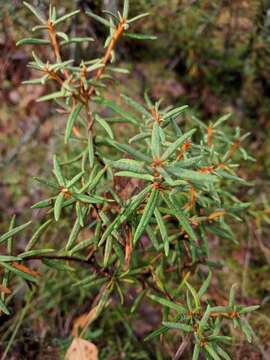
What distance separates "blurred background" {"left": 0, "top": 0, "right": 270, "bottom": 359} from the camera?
2.27m

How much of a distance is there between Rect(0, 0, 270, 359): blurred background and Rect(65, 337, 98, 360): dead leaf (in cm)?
74

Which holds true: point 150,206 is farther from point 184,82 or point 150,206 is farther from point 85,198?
point 184,82

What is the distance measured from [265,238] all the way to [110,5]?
1.45 metres

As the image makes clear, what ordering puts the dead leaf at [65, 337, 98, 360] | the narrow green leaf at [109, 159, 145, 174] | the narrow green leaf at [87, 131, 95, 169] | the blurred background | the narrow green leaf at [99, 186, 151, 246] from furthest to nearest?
the blurred background < the dead leaf at [65, 337, 98, 360] < the narrow green leaf at [87, 131, 95, 169] < the narrow green leaf at [99, 186, 151, 246] < the narrow green leaf at [109, 159, 145, 174]

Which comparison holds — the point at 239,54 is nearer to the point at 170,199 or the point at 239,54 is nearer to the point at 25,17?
the point at 25,17

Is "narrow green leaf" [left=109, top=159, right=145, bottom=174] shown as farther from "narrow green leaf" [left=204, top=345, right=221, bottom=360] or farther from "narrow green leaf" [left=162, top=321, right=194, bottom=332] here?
"narrow green leaf" [left=204, top=345, right=221, bottom=360]

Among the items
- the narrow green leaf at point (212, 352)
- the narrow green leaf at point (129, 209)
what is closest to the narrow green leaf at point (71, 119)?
the narrow green leaf at point (129, 209)

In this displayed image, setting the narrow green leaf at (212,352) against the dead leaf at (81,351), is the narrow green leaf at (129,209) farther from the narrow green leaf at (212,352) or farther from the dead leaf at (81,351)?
the dead leaf at (81,351)

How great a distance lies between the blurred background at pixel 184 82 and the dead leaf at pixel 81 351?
2.42ft

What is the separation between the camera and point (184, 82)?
2.86m

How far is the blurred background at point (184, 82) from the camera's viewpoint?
7.44ft

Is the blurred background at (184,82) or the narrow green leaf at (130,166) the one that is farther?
the blurred background at (184,82)

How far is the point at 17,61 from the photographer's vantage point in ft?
8.53

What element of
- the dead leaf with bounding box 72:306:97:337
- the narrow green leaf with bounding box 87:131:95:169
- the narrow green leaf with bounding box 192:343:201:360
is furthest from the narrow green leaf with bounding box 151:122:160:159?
the dead leaf with bounding box 72:306:97:337
